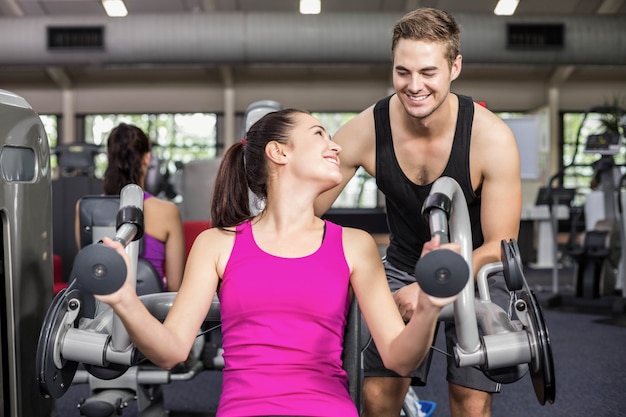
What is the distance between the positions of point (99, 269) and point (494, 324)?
692mm

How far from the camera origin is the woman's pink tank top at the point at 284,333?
119cm

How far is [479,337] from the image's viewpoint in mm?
1253

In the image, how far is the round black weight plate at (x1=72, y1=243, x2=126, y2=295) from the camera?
0.94m

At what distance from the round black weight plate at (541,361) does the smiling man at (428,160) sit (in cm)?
31

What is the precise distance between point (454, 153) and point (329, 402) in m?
0.73

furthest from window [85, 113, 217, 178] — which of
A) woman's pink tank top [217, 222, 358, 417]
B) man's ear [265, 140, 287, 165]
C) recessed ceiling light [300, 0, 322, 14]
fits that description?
woman's pink tank top [217, 222, 358, 417]

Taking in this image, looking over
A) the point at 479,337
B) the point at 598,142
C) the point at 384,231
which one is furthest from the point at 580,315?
the point at 479,337

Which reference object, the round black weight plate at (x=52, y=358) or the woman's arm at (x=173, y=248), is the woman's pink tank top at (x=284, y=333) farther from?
the woman's arm at (x=173, y=248)

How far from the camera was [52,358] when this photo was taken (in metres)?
1.24

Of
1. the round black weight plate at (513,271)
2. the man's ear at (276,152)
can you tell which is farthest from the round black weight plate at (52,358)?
the round black weight plate at (513,271)

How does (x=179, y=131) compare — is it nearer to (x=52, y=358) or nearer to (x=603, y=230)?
(x=603, y=230)

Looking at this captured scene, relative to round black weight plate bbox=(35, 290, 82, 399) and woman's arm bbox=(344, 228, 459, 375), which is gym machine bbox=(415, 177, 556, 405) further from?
round black weight plate bbox=(35, 290, 82, 399)

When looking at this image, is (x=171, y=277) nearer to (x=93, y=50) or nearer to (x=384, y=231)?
Result: (x=384, y=231)

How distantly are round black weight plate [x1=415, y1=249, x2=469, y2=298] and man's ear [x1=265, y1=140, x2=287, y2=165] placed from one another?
0.50 meters
